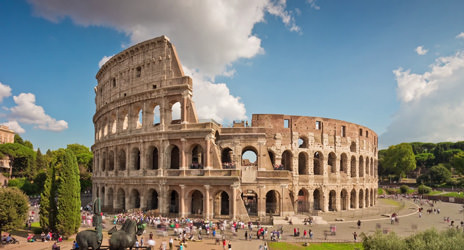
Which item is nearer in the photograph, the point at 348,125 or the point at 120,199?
the point at 120,199

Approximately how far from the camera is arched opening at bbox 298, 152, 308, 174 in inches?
1371

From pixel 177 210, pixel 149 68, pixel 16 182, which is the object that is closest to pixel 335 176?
pixel 177 210

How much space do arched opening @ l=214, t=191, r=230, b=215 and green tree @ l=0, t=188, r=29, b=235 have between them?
15.8m

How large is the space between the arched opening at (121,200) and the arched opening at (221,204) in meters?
11.8

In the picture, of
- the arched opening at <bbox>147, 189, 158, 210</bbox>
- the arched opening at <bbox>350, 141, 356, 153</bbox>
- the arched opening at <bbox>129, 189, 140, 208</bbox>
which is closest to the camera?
the arched opening at <bbox>147, 189, 158, 210</bbox>

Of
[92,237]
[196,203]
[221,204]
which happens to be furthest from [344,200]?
[92,237]

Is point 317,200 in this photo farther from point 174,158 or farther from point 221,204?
point 174,158

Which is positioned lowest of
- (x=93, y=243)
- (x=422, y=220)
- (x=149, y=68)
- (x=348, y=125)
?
(x=422, y=220)

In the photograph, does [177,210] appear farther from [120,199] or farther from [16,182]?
[16,182]

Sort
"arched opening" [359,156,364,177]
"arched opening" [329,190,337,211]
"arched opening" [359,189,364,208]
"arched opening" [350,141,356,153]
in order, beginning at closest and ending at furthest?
"arched opening" [329,190,337,211] < "arched opening" [350,141,356,153] < "arched opening" [359,189,364,208] < "arched opening" [359,156,364,177]

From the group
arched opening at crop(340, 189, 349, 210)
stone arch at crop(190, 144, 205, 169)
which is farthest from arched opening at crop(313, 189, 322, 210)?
stone arch at crop(190, 144, 205, 169)

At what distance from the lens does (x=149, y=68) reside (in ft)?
107

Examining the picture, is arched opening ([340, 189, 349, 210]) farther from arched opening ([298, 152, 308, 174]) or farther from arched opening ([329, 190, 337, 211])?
arched opening ([298, 152, 308, 174])

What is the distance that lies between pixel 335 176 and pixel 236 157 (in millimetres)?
13673
